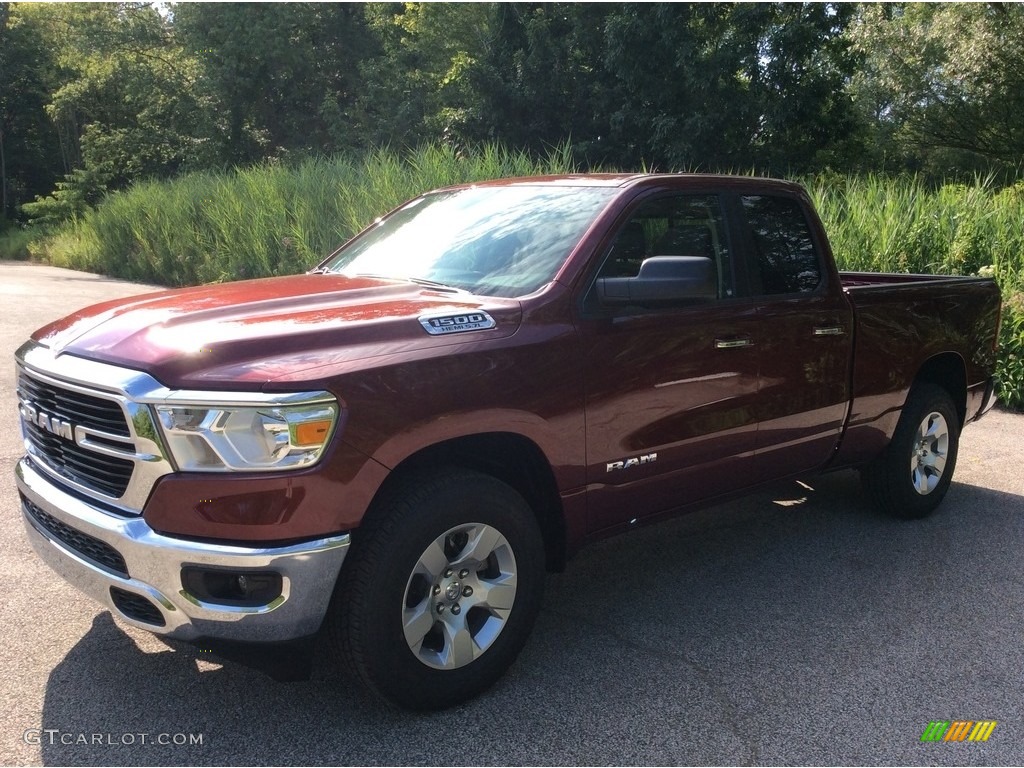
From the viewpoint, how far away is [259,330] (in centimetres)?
300

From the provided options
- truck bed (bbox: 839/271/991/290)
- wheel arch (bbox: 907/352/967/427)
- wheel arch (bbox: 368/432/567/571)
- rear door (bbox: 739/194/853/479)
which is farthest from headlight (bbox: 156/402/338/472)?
wheel arch (bbox: 907/352/967/427)

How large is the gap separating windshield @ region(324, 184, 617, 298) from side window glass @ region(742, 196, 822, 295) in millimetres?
932

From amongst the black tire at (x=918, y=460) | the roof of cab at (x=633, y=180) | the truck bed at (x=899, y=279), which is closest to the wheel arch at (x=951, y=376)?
the black tire at (x=918, y=460)

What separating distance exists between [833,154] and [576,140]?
694cm

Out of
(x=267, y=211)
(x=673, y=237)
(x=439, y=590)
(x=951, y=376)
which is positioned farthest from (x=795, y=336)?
(x=267, y=211)

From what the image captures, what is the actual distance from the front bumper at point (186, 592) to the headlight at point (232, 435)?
0.25 meters

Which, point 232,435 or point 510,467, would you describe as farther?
point 510,467

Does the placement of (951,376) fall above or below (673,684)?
above

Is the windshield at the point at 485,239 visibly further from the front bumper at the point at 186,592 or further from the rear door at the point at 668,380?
the front bumper at the point at 186,592

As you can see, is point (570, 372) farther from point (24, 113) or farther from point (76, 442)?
point (24, 113)

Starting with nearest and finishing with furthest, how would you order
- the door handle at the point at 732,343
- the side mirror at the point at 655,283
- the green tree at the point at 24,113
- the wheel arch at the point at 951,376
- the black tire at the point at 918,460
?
the side mirror at the point at 655,283 → the door handle at the point at 732,343 → the black tire at the point at 918,460 → the wheel arch at the point at 951,376 → the green tree at the point at 24,113

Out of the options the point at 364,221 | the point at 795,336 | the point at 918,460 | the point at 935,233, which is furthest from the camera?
the point at 364,221

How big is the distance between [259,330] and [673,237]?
2.05 meters

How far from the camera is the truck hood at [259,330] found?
9.17ft
